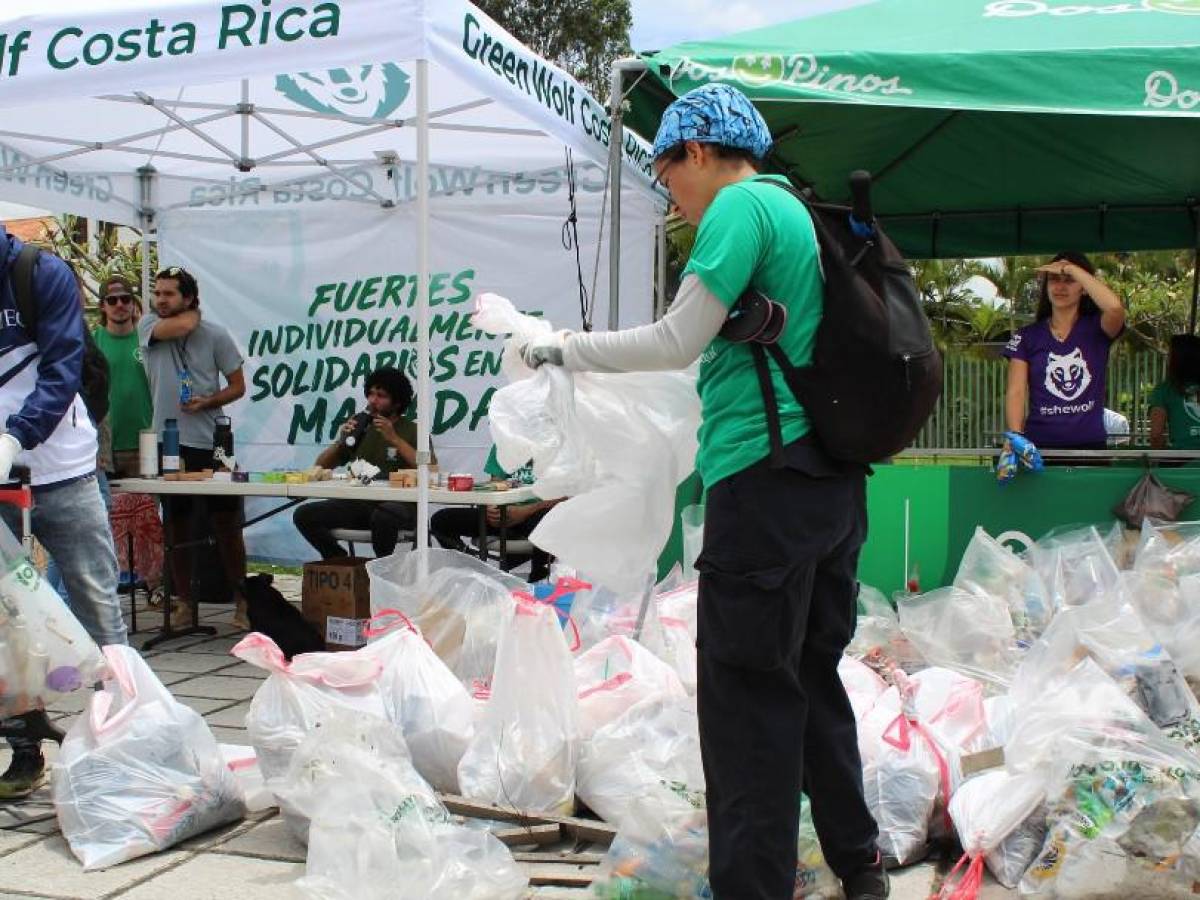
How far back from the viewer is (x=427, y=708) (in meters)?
3.68

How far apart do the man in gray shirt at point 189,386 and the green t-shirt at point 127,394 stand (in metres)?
0.20

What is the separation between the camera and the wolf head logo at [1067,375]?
5.64 meters

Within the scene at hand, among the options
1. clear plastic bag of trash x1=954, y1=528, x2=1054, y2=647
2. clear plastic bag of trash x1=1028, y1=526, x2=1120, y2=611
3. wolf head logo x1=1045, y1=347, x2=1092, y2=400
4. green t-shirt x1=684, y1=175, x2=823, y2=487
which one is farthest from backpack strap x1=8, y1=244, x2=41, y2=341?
wolf head logo x1=1045, y1=347, x2=1092, y2=400

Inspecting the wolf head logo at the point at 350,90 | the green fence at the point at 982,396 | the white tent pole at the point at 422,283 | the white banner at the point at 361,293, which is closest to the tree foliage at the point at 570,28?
the green fence at the point at 982,396

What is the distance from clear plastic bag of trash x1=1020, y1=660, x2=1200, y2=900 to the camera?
2.79m

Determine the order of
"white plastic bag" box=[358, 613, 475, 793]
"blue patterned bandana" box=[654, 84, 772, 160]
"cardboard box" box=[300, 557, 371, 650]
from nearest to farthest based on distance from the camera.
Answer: "blue patterned bandana" box=[654, 84, 772, 160], "white plastic bag" box=[358, 613, 475, 793], "cardboard box" box=[300, 557, 371, 650]

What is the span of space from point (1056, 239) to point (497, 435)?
5.93 meters

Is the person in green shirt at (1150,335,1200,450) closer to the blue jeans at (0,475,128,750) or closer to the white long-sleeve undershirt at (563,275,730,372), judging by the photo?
the white long-sleeve undershirt at (563,275,730,372)

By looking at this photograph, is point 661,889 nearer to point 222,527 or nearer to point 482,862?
point 482,862

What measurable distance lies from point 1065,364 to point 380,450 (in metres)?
3.69

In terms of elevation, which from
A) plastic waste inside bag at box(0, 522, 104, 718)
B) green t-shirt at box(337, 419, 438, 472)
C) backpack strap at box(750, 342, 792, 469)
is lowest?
plastic waste inside bag at box(0, 522, 104, 718)

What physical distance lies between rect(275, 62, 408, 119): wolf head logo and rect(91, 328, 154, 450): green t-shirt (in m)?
1.63

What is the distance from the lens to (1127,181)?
7.23 metres

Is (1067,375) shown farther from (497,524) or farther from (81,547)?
(81,547)
